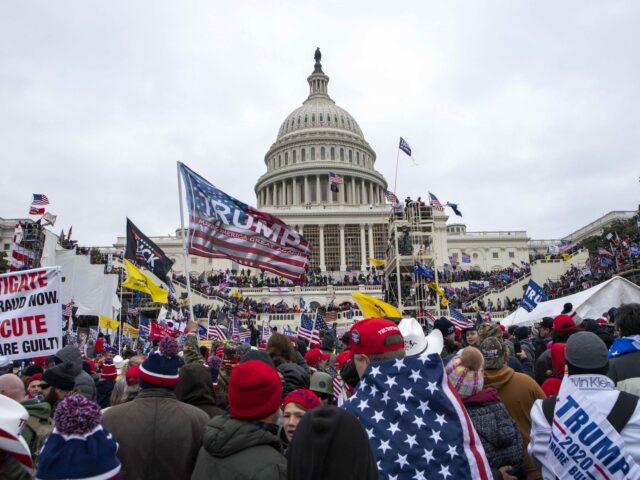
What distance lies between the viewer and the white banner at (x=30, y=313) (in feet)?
22.9

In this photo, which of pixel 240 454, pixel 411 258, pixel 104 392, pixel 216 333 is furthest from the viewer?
pixel 411 258

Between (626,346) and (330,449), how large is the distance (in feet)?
11.6

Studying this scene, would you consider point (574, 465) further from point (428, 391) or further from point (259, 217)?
point (259, 217)

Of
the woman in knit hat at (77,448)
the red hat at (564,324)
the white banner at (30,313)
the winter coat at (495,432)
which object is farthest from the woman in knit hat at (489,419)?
the white banner at (30,313)

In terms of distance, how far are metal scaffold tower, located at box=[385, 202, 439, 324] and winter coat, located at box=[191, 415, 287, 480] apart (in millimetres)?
30887

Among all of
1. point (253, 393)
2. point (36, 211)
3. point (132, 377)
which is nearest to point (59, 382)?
point (132, 377)

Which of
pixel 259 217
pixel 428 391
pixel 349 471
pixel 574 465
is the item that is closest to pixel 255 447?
pixel 349 471

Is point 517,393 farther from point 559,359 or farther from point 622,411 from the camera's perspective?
point 622,411

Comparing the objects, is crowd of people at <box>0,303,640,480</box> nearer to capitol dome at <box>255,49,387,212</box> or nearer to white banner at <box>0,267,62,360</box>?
white banner at <box>0,267,62,360</box>

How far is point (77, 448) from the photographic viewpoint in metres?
2.70

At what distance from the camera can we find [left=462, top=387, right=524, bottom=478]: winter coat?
3.87m

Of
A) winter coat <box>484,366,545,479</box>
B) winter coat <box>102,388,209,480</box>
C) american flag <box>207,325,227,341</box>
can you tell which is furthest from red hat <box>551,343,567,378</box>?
american flag <box>207,325,227,341</box>

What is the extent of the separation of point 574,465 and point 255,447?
1.92m

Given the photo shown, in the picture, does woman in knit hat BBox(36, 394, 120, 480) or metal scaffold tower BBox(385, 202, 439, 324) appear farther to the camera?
metal scaffold tower BBox(385, 202, 439, 324)
